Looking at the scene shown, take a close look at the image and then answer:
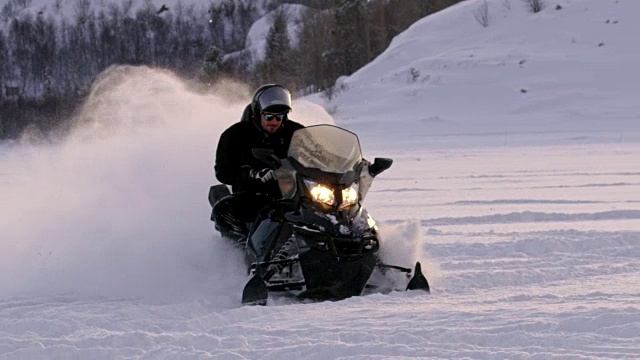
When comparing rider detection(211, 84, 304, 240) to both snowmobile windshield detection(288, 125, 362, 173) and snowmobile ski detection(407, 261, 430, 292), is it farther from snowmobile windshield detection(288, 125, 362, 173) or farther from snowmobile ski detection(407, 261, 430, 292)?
snowmobile ski detection(407, 261, 430, 292)

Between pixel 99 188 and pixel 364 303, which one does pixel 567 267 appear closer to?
pixel 364 303

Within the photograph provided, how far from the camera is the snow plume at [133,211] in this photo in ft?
21.9

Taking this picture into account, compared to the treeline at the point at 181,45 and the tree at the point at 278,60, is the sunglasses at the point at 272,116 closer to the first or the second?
the treeline at the point at 181,45

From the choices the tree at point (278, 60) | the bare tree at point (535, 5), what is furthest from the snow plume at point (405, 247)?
the tree at point (278, 60)

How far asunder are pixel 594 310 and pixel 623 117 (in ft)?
76.4

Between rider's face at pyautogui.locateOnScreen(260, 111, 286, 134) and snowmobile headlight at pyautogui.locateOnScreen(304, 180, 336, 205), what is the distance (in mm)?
968

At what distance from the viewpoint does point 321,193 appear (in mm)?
5621

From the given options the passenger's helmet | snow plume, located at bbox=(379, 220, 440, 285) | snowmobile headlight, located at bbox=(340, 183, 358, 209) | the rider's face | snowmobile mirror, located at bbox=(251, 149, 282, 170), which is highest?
the passenger's helmet

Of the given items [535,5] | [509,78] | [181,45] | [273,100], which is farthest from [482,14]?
[181,45]

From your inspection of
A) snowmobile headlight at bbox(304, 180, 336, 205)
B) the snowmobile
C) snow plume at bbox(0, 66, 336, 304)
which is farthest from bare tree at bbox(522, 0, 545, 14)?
snowmobile headlight at bbox(304, 180, 336, 205)

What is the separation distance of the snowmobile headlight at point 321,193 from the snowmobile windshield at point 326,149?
0.41ft

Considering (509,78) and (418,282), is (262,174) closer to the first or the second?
(418,282)

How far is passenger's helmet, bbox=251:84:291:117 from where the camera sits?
6398 mm

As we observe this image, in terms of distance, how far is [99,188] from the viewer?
337 inches
